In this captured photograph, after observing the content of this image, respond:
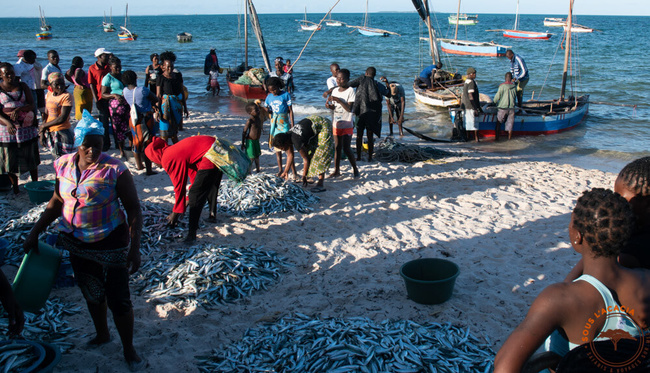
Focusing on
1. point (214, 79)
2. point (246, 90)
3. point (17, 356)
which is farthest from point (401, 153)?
point (214, 79)

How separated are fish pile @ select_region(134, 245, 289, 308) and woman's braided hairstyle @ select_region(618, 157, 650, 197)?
3502 millimetres

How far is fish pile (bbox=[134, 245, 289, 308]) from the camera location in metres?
4.82

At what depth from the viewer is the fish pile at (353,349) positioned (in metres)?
3.49

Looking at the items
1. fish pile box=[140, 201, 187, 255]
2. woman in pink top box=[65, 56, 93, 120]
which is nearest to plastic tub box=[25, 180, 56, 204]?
fish pile box=[140, 201, 187, 255]

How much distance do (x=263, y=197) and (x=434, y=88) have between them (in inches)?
544

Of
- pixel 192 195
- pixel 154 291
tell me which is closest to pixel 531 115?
pixel 192 195

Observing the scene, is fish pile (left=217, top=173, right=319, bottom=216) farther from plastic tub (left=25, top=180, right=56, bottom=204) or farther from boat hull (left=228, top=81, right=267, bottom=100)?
boat hull (left=228, top=81, right=267, bottom=100)

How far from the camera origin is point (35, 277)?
3715 mm

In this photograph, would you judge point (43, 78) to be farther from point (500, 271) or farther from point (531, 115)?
point (531, 115)

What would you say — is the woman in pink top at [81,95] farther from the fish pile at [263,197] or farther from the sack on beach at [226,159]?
the sack on beach at [226,159]

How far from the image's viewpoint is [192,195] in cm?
589

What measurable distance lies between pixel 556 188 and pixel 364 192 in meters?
3.56

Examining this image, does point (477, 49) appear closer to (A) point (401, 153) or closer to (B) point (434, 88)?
(B) point (434, 88)

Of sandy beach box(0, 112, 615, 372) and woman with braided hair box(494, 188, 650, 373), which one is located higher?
woman with braided hair box(494, 188, 650, 373)
